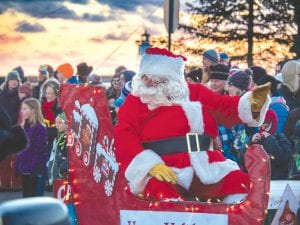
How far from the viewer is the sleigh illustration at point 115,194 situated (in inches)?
169

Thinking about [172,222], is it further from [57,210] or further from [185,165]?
[57,210]

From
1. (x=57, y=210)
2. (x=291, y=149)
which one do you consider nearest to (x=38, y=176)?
(x=291, y=149)

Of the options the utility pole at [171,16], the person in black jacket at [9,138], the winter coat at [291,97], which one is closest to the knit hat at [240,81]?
the winter coat at [291,97]

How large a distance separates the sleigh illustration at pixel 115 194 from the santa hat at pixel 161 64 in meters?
0.44

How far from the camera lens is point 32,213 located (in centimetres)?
205

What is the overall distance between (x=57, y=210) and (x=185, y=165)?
2.84 meters

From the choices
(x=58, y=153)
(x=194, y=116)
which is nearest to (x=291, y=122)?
(x=194, y=116)

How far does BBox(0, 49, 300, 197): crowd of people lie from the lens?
638 centimetres

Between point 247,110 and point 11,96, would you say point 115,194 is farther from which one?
point 11,96

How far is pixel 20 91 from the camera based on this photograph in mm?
11664

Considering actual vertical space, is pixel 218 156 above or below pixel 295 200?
above

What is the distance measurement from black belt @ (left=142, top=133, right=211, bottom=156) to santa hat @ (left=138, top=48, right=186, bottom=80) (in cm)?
47

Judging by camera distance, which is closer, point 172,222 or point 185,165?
point 172,222

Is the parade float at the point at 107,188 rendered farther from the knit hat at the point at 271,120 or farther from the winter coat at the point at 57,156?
the winter coat at the point at 57,156
